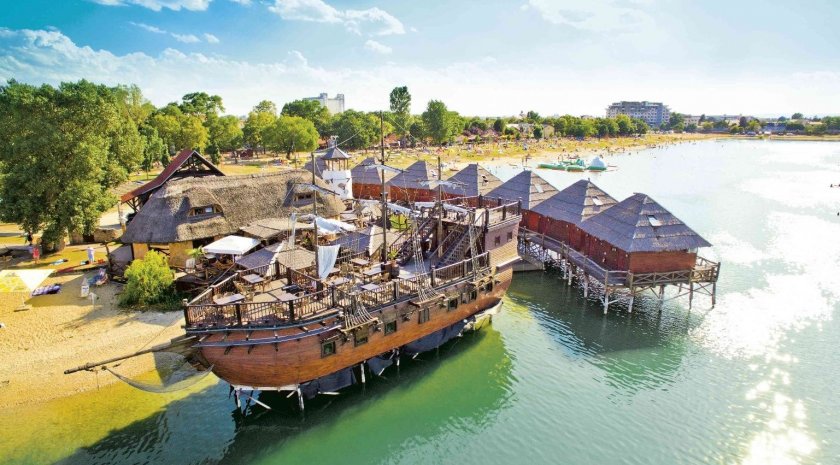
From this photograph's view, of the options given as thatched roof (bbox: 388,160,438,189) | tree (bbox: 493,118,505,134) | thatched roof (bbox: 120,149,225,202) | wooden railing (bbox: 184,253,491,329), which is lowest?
wooden railing (bbox: 184,253,491,329)

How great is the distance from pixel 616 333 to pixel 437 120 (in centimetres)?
9609

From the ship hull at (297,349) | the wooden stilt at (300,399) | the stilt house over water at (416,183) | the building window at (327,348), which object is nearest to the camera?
the ship hull at (297,349)

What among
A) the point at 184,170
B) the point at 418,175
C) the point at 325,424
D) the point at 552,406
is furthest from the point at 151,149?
the point at 552,406

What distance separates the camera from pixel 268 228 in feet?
98.3

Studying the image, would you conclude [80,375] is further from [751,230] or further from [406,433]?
[751,230]

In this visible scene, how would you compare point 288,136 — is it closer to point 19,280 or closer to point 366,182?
point 366,182

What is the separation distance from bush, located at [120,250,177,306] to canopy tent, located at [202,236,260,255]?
2666 millimetres

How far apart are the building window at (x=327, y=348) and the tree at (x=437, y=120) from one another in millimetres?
102511

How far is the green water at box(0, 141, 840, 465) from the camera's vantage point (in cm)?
1597

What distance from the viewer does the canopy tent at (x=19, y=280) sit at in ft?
72.6

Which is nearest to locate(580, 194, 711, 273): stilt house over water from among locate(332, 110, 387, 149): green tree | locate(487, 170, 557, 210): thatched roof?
locate(487, 170, 557, 210): thatched roof

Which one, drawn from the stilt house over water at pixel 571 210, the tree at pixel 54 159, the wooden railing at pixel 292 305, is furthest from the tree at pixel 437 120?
the wooden railing at pixel 292 305

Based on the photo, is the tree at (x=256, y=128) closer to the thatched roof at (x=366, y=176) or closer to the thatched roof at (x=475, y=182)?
the thatched roof at (x=366, y=176)

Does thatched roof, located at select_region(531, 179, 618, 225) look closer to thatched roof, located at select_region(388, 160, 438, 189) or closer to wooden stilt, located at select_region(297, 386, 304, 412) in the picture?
thatched roof, located at select_region(388, 160, 438, 189)
